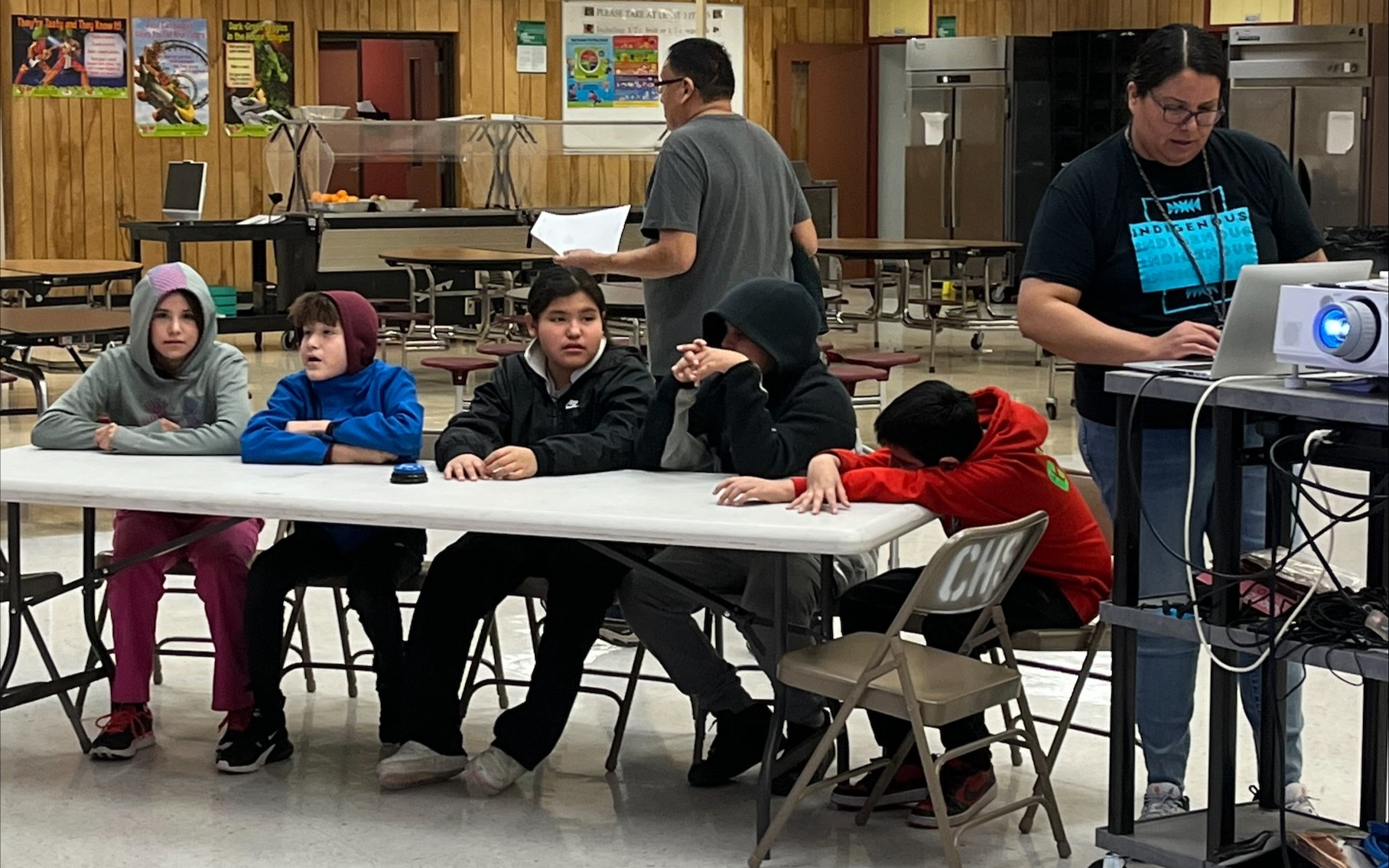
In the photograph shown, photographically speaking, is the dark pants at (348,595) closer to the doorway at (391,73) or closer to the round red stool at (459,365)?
the round red stool at (459,365)

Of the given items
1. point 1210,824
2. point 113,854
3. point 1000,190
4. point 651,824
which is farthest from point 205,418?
point 1000,190

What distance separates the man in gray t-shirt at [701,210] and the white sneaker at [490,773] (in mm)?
1131

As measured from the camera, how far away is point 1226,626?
103 inches

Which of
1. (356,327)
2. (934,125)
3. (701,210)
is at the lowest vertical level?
(356,327)

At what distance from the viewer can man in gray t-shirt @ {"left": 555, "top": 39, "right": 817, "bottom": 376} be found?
4.15 metres

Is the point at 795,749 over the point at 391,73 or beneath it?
beneath

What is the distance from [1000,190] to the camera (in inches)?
540

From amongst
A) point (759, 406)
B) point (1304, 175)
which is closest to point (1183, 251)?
point (759, 406)

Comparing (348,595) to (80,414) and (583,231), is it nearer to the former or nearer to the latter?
(80,414)

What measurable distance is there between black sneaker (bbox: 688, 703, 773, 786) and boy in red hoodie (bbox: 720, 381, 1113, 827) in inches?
8.2

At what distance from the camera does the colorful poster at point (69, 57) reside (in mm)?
12562

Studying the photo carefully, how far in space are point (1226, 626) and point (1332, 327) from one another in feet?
1.50

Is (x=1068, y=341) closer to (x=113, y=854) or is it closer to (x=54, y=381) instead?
(x=113, y=854)

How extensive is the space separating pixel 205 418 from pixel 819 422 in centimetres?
132
